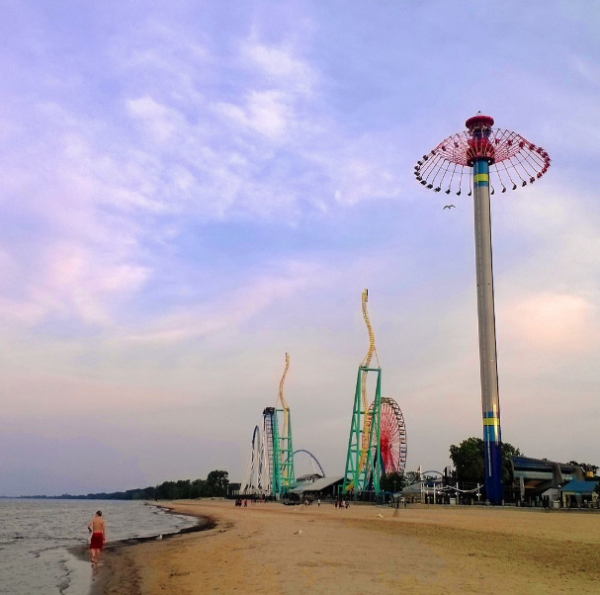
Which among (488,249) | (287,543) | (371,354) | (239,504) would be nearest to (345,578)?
(287,543)

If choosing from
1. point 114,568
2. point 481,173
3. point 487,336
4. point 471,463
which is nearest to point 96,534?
point 114,568

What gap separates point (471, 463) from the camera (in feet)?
268

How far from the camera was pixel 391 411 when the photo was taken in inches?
3423

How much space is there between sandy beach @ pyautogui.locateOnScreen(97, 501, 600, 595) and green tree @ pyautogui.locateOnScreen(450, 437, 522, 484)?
53.4 metres

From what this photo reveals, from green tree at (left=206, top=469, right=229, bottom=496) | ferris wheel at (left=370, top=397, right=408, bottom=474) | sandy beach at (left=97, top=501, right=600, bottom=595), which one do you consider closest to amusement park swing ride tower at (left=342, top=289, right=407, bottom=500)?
ferris wheel at (left=370, top=397, right=408, bottom=474)

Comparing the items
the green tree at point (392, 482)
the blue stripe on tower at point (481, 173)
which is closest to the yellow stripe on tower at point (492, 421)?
the blue stripe on tower at point (481, 173)

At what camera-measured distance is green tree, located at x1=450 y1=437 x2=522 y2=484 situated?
267 ft

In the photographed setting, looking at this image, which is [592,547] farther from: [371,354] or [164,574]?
[371,354]

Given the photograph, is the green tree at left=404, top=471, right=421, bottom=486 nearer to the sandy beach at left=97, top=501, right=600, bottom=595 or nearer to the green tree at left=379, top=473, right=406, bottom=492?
the green tree at left=379, top=473, right=406, bottom=492

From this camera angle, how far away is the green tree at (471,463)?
81.2m

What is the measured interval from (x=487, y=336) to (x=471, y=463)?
947 inches

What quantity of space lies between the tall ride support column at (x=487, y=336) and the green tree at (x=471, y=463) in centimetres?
1868

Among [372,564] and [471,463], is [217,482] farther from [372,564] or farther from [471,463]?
[372,564]

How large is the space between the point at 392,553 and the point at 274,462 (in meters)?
108
